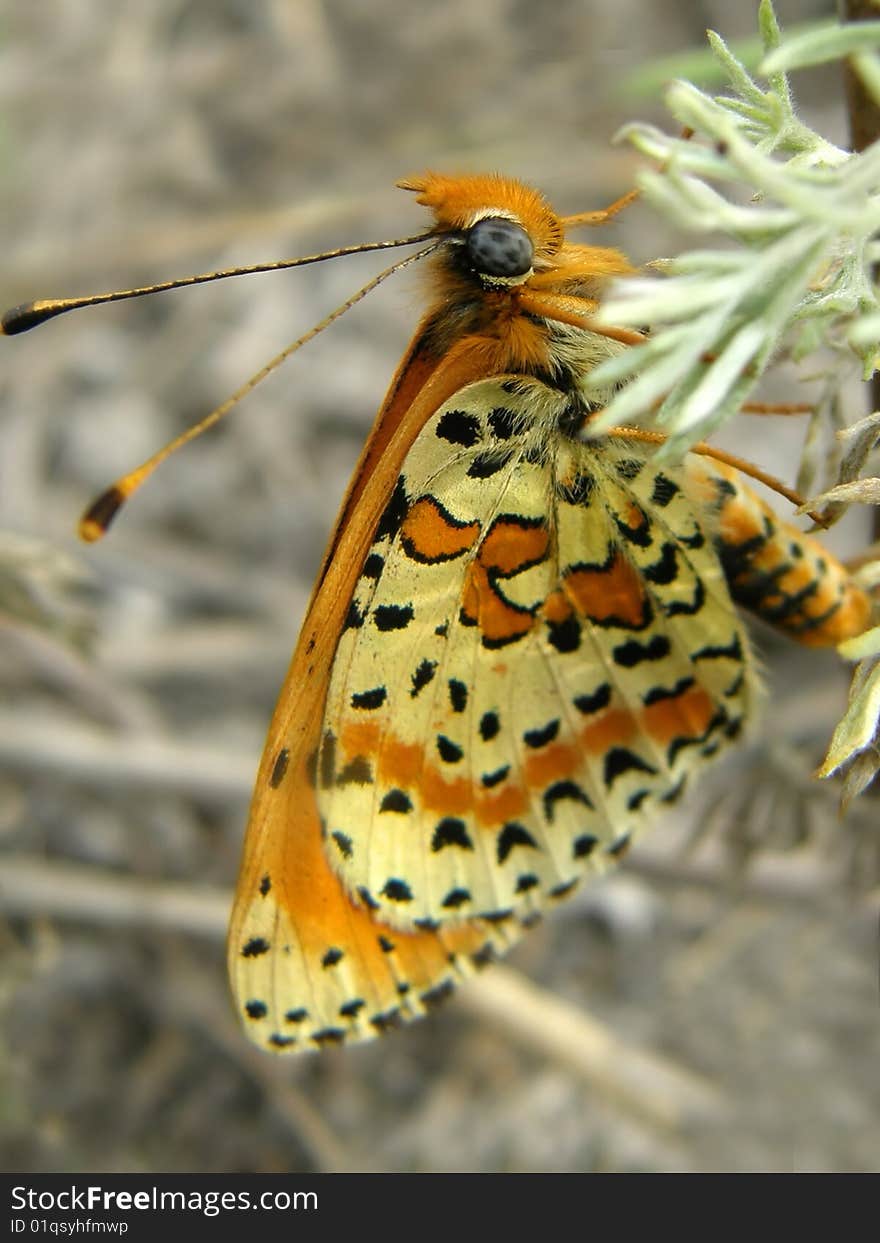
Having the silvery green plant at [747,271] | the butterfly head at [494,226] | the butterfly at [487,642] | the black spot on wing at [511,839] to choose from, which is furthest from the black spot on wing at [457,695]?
the silvery green plant at [747,271]

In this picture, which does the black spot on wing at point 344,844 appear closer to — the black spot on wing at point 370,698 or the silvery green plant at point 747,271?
the black spot on wing at point 370,698

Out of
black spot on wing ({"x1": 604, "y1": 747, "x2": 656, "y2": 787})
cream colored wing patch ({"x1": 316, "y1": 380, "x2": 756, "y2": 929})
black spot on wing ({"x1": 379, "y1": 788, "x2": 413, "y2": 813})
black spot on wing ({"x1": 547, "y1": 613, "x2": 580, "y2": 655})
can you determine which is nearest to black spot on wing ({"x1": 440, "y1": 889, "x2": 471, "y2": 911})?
cream colored wing patch ({"x1": 316, "y1": 380, "x2": 756, "y2": 929})

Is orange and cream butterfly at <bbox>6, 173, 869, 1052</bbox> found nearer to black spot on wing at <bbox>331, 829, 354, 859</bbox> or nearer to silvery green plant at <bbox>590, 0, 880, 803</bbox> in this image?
black spot on wing at <bbox>331, 829, 354, 859</bbox>

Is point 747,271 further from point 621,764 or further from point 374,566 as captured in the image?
point 621,764

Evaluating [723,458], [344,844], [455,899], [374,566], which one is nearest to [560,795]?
[455,899]

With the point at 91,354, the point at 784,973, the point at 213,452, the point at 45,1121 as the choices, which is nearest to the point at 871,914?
the point at 784,973
